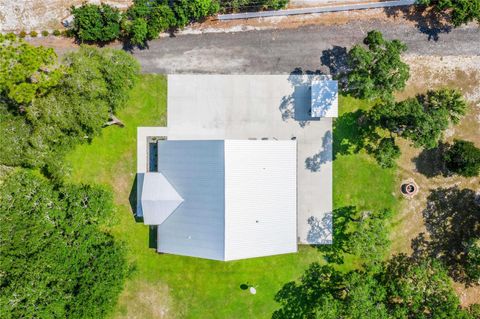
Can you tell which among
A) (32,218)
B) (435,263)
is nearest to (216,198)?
(32,218)

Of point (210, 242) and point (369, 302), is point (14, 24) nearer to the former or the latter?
point (210, 242)

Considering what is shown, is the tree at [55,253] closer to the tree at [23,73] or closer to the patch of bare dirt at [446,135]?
the tree at [23,73]

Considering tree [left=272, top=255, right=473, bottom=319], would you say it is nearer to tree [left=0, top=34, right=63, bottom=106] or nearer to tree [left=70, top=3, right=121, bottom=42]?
Result: tree [left=0, top=34, right=63, bottom=106]

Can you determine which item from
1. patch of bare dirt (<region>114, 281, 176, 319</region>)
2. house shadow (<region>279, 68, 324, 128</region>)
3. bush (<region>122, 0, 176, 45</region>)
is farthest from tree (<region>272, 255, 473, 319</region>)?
bush (<region>122, 0, 176, 45</region>)

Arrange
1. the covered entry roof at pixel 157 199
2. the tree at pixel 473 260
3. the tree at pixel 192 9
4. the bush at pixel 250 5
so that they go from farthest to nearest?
the bush at pixel 250 5 < the tree at pixel 192 9 < the tree at pixel 473 260 < the covered entry roof at pixel 157 199

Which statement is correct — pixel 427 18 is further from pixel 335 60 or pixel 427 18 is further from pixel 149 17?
pixel 149 17

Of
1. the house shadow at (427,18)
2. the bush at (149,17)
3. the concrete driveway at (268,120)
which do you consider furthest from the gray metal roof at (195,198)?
the house shadow at (427,18)

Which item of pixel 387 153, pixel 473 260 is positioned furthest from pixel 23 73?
pixel 473 260
